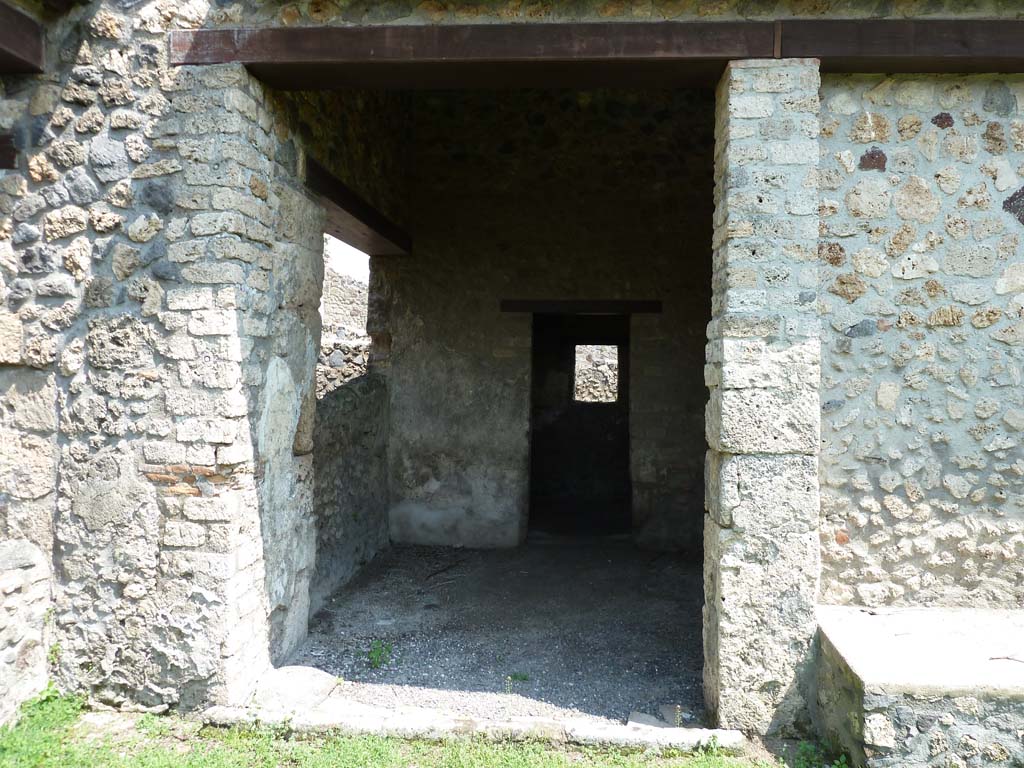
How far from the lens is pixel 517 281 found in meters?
6.55

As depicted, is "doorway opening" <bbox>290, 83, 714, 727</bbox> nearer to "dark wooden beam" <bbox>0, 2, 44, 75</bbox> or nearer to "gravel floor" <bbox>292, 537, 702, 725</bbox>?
"gravel floor" <bbox>292, 537, 702, 725</bbox>

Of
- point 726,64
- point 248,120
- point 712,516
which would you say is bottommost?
point 712,516

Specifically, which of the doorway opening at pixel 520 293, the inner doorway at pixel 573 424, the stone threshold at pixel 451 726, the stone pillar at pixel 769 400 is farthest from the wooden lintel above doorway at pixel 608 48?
the inner doorway at pixel 573 424

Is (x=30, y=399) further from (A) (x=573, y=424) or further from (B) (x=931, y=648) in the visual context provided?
(A) (x=573, y=424)

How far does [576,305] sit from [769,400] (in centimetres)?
347

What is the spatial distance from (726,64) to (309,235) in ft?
7.39

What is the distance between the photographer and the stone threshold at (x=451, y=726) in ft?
10.2

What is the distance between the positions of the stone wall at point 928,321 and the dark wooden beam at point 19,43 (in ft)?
11.3

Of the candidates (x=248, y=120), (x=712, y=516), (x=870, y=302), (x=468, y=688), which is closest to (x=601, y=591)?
(x=468, y=688)

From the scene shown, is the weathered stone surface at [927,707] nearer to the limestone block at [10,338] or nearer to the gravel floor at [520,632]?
the gravel floor at [520,632]

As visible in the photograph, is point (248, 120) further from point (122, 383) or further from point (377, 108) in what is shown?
point (377, 108)

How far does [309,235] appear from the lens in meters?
4.11

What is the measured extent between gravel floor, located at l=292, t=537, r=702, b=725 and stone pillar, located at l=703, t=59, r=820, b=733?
487 mm

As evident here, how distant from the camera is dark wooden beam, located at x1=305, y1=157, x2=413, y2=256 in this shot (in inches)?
167
